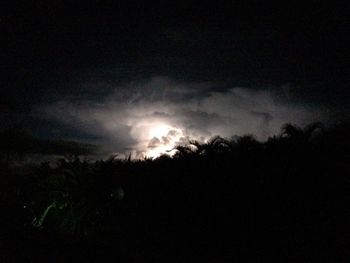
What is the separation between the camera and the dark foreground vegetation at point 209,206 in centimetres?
1307

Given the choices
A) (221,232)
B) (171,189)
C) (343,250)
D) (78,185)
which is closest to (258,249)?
(221,232)

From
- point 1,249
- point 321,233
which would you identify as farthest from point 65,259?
point 321,233

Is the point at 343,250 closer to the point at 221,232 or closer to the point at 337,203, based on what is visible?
the point at 337,203

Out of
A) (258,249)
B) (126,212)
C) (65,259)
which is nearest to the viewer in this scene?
(65,259)

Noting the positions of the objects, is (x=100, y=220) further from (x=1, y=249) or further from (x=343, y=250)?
(x=343, y=250)

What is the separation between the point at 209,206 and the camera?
17.0 meters

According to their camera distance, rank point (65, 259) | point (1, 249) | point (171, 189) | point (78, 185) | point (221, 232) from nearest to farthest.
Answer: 1. point (65, 259)
2. point (1, 249)
3. point (221, 232)
4. point (171, 189)
5. point (78, 185)

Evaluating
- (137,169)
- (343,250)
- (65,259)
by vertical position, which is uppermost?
(137,169)

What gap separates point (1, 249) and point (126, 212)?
26.7 ft

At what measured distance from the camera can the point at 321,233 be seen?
507 inches

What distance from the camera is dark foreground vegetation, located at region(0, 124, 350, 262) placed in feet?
42.9

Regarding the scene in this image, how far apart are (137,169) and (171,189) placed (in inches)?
130

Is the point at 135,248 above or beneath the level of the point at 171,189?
beneath

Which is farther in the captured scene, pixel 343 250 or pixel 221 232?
pixel 221 232
